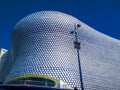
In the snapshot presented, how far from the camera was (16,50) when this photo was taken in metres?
49.2

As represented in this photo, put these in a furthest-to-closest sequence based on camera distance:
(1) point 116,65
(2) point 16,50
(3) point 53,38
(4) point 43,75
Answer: (1) point 116,65 < (2) point 16,50 < (3) point 53,38 < (4) point 43,75

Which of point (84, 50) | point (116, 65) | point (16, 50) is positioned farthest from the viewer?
point (116, 65)

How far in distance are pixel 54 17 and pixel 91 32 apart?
10.2 m

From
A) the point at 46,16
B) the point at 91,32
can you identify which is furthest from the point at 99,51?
the point at 46,16

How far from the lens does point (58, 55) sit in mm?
40438

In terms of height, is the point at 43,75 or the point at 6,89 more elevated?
the point at 43,75

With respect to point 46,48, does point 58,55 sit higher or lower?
lower

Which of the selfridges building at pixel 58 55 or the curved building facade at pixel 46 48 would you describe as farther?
the curved building facade at pixel 46 48

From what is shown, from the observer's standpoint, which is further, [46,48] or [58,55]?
[46,48]

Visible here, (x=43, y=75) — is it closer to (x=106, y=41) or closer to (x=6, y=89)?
(x=6, y=89)

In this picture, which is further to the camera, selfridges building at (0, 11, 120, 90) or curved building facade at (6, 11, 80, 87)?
curved building facade at (6, 11, 80, 87)

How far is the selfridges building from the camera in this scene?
38.4m

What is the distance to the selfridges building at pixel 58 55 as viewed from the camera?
38375 mm

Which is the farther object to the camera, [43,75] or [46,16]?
[46,16]
